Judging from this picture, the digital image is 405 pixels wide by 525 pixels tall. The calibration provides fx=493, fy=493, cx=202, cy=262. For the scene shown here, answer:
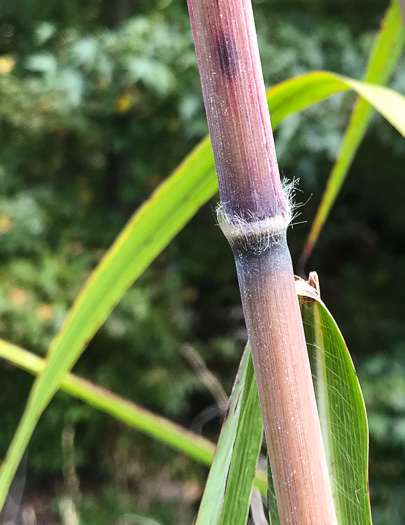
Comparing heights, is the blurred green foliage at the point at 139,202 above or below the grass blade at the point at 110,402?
above

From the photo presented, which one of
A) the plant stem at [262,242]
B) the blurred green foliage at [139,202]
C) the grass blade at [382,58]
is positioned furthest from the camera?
the blurred green foliage at [139,202]

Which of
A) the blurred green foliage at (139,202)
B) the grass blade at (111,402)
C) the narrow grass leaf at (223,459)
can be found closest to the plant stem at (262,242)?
the narrow grass leaf at (223,459)

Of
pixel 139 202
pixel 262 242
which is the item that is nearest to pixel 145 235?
pixel 262 242

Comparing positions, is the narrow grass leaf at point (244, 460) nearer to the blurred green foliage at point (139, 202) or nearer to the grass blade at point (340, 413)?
the grass blade at point (340, 413)

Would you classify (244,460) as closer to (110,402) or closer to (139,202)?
(110,402)

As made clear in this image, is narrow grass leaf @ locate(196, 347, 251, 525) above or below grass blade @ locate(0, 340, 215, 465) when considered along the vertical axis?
below

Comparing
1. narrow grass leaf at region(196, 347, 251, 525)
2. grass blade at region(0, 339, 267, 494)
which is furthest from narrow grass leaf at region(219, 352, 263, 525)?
grass blade at region(0, 339, 267, 494)

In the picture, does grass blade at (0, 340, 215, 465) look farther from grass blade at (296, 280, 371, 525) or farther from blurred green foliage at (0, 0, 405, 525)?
blurred green foliage at (0, 0, 405, 525)

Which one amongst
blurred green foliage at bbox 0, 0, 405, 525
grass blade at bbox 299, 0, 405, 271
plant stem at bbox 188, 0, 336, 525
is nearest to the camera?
plant stem at bbox 188, 0, 336, 525
